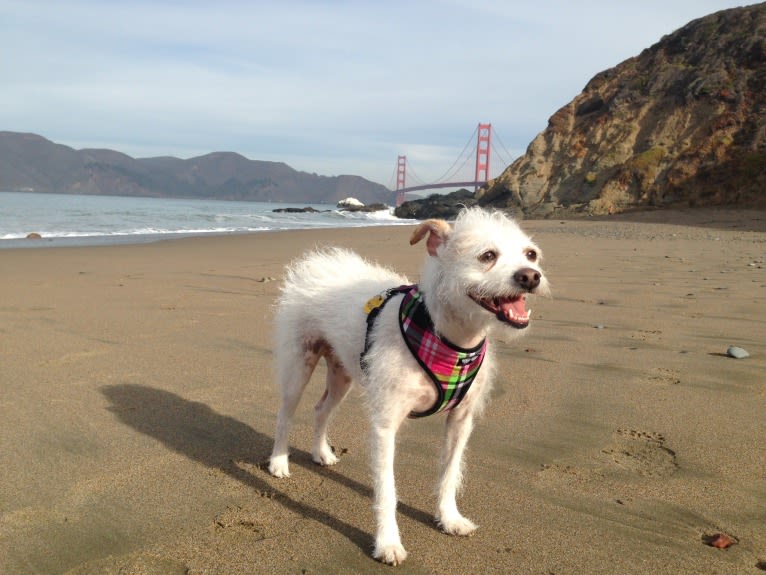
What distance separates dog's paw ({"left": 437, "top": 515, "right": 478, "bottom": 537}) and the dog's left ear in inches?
51.1

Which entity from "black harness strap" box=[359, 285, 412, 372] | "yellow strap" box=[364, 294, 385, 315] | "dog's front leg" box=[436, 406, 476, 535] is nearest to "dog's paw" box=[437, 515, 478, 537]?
"dog's front leg" box=[436, 406, 476, 535]

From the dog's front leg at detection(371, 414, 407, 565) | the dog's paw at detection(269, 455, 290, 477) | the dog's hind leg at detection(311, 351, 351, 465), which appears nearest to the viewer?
the dog's front leg at detection(371, 414, 407, 565)

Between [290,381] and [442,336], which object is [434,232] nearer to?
[442,336]

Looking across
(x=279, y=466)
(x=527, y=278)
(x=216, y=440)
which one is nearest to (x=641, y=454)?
(x=527, y=278)

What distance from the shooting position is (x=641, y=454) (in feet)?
11.6

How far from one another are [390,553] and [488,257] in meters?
1.39

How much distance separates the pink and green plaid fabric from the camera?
109 inches

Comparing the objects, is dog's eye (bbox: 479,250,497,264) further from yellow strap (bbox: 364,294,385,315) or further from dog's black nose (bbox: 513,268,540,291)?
yellow strap (bbox: 364,294,385,315)

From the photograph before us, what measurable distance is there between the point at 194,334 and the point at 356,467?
9.89 ft

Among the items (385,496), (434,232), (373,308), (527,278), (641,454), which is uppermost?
(434,232)

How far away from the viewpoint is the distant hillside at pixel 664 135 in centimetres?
2630

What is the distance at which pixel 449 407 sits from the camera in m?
2.98

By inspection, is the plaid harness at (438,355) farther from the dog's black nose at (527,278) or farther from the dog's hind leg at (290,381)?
the dog's hind leg at (290,381)

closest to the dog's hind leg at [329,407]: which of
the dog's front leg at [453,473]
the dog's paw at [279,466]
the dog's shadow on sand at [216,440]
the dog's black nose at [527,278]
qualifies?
the dog's shadow on sand at [216,440]
